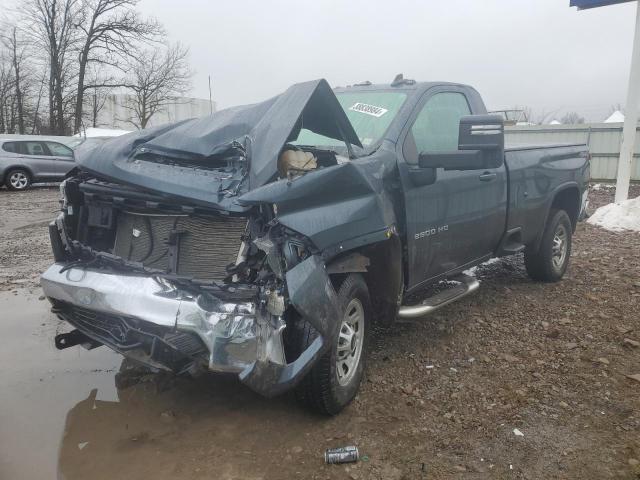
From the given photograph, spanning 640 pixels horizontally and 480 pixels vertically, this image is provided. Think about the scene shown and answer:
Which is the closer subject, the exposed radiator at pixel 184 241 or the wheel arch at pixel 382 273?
the exposed radiator at pixel 184 241

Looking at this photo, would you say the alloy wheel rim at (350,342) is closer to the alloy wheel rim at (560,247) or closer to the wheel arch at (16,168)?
the alloy wheel rim at (560,247)

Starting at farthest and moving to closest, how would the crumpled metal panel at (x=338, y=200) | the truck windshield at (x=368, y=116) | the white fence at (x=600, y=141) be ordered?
the white fence at (x=600, y=141) → the truck windshield at (x=368, y=116) → the crumpled metal panel at (x=338, y=200)

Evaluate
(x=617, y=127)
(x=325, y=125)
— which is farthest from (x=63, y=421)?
(x=617, y=127)

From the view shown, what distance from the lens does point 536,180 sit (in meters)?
5.28

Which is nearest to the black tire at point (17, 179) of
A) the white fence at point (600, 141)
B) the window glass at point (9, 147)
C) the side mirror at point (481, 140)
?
the window glass at point (9, 147)

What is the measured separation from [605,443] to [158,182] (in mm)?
2764

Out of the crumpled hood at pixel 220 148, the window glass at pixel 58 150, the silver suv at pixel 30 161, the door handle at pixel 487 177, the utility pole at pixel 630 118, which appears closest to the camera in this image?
the crumpled hood at pixel 220 148

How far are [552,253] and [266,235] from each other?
413 centimetres

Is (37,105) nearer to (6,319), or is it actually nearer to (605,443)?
(6,319)

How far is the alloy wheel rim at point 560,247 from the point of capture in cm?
600

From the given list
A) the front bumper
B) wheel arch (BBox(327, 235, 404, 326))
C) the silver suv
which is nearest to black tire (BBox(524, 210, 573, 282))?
wheel arch (BBox(327, 235, 404, 326))

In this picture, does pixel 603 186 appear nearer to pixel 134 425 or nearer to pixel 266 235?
pixel 266 235

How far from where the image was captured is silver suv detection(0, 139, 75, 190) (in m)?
16.4

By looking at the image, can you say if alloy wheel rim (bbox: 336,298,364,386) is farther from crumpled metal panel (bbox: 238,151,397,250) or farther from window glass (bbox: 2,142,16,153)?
window glass (bbox: 2,142,16,153)
